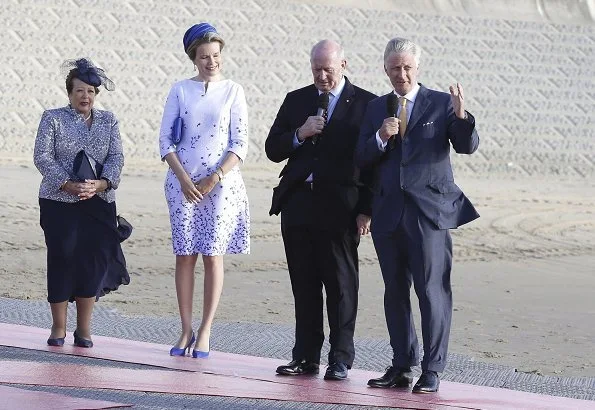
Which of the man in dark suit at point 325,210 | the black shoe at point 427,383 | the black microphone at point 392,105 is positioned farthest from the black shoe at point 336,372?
the black microphone at point 392,105

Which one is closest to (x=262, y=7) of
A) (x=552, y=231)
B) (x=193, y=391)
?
(x=552, y=231)

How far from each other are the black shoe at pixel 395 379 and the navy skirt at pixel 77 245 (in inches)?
64.0

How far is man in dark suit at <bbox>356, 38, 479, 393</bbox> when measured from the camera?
603 centimetres

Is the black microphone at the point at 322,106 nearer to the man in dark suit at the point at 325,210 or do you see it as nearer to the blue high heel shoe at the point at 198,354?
the man in dark suit at the point at 325,210

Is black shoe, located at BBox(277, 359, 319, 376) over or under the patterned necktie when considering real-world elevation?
under

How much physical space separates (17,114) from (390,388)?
46.8 feet

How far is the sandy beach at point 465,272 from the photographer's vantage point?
895 cm

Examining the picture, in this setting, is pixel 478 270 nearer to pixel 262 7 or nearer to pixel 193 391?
pixel 193 391

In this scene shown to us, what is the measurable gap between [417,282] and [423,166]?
0.49 metres

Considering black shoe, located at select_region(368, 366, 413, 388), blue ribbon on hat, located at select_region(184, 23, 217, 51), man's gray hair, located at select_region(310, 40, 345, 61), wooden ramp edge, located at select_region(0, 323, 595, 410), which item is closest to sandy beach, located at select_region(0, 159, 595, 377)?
wooden ramp edge, located at select_region(0, 323, 595, 410)

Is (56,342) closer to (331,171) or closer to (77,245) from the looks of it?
(77,245)

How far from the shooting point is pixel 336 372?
20.7 ft

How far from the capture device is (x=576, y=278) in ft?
40.3

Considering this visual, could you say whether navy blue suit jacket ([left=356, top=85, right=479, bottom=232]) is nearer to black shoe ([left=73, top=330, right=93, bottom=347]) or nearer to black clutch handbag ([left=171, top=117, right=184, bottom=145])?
black clutch handbag ([left=171, top=117, right=184, bottom=145])
